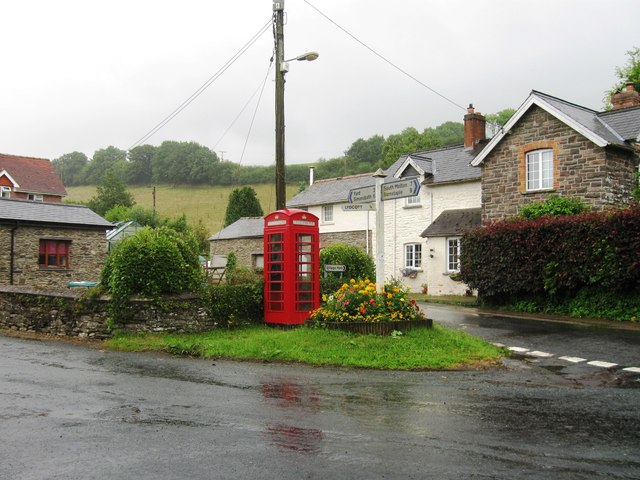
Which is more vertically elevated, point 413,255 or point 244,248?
point 244,248

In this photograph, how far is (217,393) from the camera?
7438 mm

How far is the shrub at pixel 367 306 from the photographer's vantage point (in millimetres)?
11188

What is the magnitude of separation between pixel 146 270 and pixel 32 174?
1960 inches

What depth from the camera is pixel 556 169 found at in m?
21.0

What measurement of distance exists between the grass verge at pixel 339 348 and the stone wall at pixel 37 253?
Result: 13091 millimetres

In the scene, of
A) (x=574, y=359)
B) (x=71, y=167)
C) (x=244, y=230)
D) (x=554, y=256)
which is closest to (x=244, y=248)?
(x=244, y=230)

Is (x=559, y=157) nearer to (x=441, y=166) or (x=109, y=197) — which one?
(x=441, y=166)

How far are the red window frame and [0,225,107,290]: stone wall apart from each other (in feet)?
0.67

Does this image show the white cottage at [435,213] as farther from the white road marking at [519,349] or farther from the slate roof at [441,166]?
the white road marking at [519,349]

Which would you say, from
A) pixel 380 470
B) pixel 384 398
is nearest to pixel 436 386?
pixel 384 398

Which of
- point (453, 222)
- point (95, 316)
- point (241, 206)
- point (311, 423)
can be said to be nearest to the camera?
point (311, 423)

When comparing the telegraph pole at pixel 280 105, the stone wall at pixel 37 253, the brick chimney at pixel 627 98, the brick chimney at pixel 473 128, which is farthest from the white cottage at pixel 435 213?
the stone wall at pixel 37 253

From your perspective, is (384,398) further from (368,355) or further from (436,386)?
(368,355)

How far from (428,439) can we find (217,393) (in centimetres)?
321
